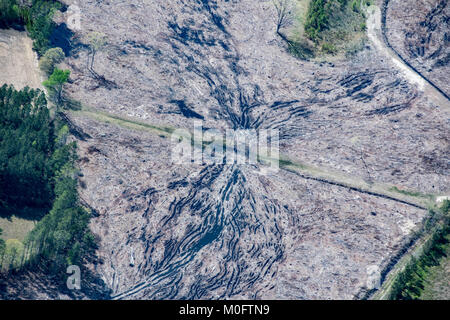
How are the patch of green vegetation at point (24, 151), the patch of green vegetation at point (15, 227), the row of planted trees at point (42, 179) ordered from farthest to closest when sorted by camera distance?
the patch of green vegetation at point (24, 151) → the patch of green vegetation at point (15, 227) → the row of planted trees at point (42, 179)

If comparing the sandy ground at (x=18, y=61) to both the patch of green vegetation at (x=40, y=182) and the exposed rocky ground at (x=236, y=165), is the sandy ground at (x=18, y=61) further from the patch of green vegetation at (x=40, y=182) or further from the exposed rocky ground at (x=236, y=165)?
the exposed rocky ground at (x=236, y=165)

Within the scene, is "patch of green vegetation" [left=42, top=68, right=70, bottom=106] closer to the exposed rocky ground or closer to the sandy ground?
the exposed rocky ground

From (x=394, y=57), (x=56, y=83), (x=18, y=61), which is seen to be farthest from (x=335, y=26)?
(x=18, y=61)

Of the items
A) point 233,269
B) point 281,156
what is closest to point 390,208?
point 281,156

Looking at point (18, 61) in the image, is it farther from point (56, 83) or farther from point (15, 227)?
point (15, 227)

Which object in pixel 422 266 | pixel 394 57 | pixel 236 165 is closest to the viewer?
pixel 422 266

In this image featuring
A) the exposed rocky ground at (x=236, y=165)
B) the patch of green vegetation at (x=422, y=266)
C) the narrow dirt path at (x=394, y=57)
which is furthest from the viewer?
the narrow dirt path at (x=394, y=57)

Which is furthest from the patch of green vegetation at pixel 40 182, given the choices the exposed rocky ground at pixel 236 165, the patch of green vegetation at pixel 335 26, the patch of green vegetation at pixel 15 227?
the patch of green vegetation at pixel 335 26
